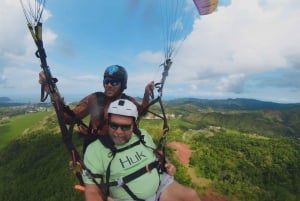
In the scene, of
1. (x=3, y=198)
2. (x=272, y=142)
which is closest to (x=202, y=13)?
(x=272, y=142)

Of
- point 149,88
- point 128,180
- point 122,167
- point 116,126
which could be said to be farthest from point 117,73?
point 128,180

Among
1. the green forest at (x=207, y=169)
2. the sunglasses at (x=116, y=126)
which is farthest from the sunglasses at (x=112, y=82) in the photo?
the green forest at (x=207, y=169)

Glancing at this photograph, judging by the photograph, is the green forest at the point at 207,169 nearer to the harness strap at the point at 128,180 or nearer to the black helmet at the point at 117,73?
the black helmet at the point at 117,73

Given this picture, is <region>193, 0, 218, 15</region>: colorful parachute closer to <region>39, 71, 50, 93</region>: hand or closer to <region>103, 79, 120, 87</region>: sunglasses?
<region>103, 79, 120, 87</region>: sunglasses

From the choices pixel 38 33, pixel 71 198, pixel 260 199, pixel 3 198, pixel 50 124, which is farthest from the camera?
pixel 50 124

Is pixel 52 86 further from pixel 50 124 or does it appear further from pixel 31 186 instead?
pixel 50 124

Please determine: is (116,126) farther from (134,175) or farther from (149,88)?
(149,88)
